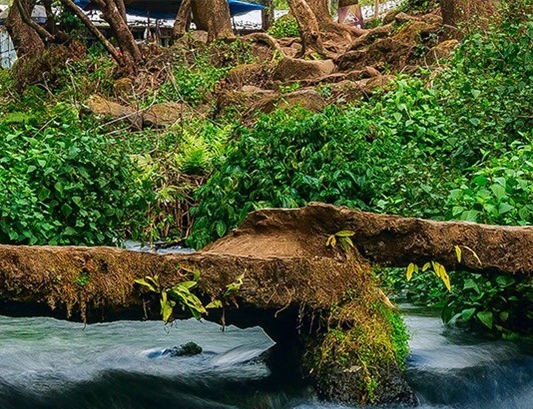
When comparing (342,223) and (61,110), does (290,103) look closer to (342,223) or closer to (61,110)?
(61,110)

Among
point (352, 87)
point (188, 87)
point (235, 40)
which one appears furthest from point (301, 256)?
point (235, 40)

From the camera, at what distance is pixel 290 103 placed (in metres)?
15.4

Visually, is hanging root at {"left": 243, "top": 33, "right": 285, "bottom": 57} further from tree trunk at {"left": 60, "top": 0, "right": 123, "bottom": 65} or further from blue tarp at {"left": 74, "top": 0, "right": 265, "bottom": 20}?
blue tarp at {"left": 74, "top": 0, "right": 265, "bottom": 20}

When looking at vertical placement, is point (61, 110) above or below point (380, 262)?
above

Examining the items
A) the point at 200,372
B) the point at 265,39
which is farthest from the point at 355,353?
the point at 265,39

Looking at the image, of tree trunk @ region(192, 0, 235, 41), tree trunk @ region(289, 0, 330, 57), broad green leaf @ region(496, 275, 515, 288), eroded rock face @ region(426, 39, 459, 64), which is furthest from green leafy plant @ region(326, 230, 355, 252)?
tree trunk @ region(192, 0, 235, 41)

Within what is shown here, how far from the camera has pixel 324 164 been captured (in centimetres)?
1145

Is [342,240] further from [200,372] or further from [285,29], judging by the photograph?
[285,29]

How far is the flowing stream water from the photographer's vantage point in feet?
21.6

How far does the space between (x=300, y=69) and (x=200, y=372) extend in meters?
12.5

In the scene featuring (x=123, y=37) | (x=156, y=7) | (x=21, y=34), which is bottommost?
(x=123, y=37)

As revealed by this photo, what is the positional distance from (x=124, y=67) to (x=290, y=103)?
21.2 ft

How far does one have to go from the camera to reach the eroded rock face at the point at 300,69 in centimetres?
1902

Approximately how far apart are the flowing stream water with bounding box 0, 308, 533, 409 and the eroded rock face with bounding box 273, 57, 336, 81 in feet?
36.4
